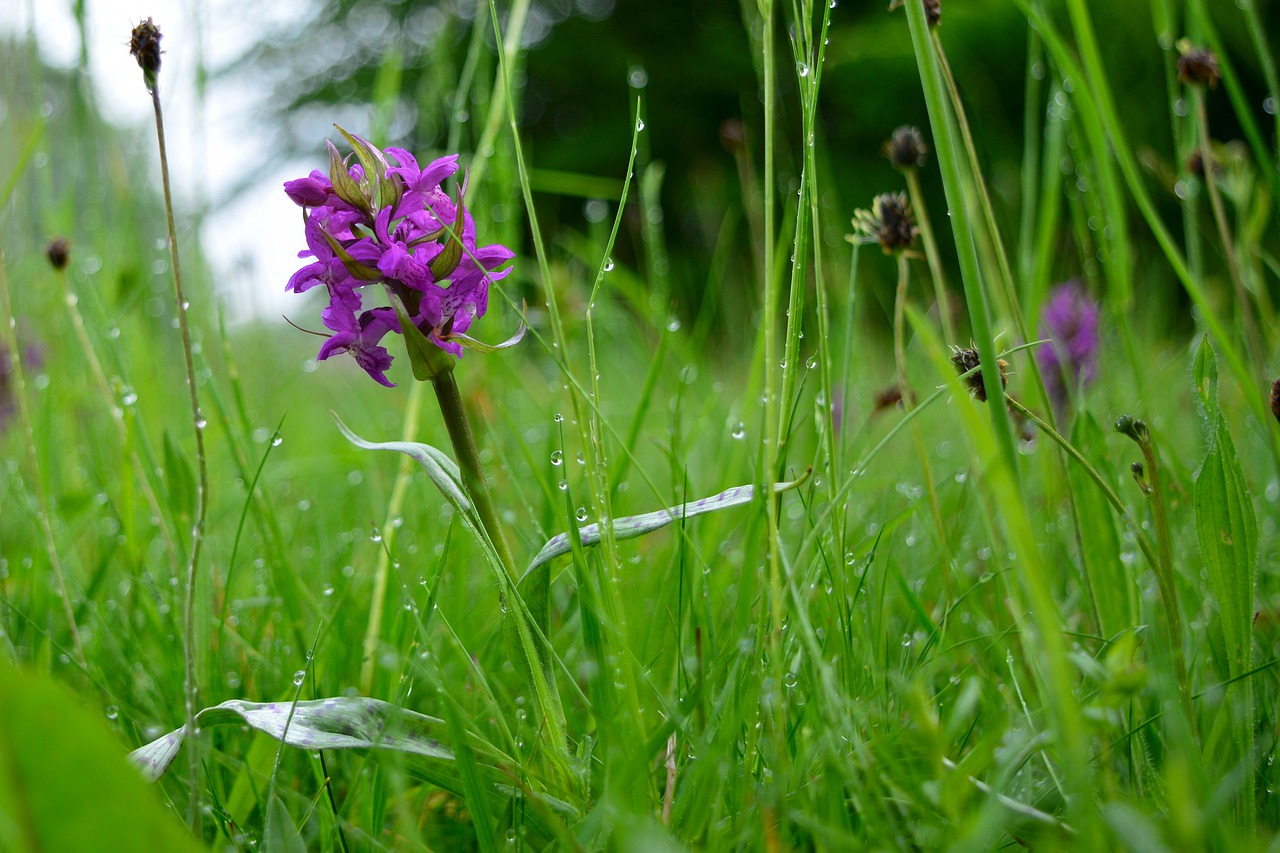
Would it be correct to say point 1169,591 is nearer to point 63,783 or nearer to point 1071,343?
point 63,783

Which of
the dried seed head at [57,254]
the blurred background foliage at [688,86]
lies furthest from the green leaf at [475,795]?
the blurred background foliage at [688,86]

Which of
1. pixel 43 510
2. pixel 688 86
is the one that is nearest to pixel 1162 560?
pixel 43 510

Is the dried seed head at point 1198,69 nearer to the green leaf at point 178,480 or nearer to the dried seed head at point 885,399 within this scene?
the dried seed head at point 885,399

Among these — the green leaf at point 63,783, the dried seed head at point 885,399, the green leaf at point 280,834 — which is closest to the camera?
the green leaf at point 63,783

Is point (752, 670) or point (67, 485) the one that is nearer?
point (752, 670)

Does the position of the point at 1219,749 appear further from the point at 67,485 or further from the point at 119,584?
the point at 67,485

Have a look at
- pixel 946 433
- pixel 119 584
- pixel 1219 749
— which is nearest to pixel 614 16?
pixel 946 433
